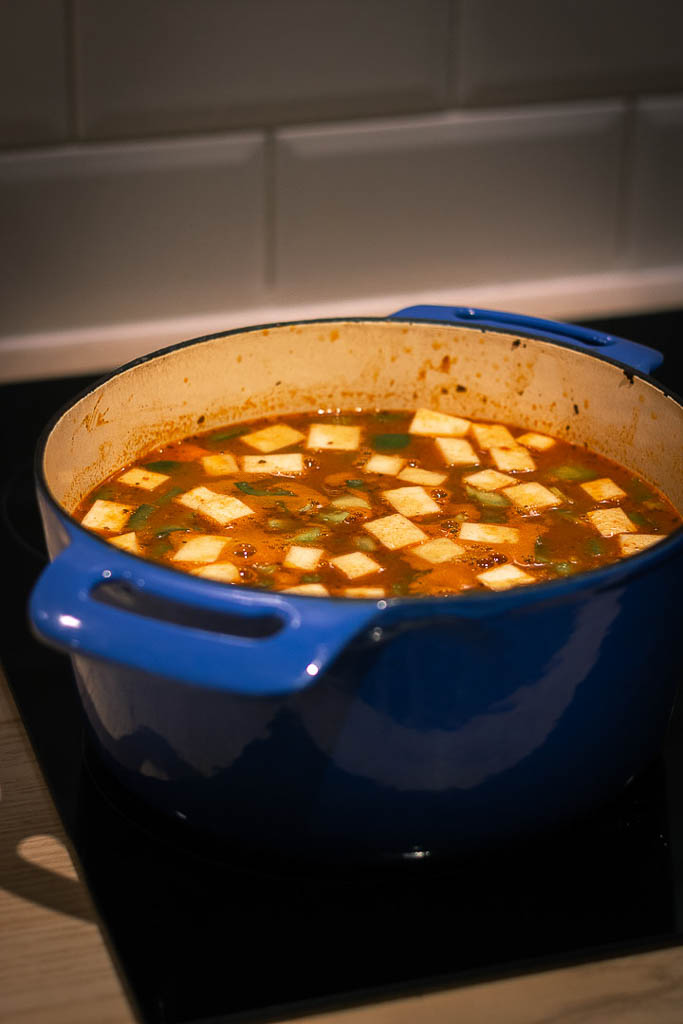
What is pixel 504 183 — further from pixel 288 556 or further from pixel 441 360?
pixel 288 556

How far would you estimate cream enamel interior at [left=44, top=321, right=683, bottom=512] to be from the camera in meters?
0.98

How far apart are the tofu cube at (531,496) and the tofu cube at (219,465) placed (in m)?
0.22

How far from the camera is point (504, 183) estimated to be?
5.47ft

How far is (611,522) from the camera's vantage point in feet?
3.22

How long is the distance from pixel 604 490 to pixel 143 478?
0.36 m

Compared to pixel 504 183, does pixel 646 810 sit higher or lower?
lower

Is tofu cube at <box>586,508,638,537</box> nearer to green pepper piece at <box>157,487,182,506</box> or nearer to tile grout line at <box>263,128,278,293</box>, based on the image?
green pepper piece at <box>157,487,182,506</box>

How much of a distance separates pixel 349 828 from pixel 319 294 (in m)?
1.02

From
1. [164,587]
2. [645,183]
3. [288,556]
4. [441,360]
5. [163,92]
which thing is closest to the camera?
[164,587]

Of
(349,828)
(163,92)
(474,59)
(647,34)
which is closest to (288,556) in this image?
(349,828)

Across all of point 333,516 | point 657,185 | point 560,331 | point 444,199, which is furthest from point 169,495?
point 657,185

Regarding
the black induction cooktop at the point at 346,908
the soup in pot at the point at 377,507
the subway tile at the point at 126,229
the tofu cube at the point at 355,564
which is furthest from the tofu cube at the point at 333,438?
the subway tile at the point at 126,229

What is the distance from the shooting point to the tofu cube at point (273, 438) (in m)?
1.11

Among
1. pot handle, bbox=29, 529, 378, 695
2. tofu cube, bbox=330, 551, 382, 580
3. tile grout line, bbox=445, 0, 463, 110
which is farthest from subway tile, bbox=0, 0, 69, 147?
pot handle, bbox=29, 529, 378, 695
